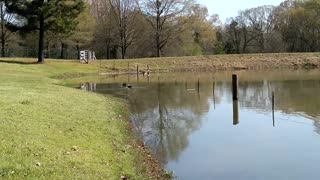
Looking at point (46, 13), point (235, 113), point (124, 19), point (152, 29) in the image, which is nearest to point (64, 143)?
point (235, 113)

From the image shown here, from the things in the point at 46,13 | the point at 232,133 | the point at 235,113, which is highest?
the point at 46,13

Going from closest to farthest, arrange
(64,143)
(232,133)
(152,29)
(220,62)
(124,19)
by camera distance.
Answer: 1. (64,143)
2. (232,133)
3. (220,62)
4. (124,19)
5. (152,29)

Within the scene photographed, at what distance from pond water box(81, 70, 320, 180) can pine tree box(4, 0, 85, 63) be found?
23.3m

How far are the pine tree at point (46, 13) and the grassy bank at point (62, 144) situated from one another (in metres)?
34.0

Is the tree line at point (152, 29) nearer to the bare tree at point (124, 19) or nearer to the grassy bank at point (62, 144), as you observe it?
the bare tree at point (124, 19)

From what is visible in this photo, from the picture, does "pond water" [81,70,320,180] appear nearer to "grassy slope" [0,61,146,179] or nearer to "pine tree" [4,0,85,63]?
"grassy slope" [0,61,146,179]

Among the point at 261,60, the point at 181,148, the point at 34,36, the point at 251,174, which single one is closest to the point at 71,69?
the point at 34,36

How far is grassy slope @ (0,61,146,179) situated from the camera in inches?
370

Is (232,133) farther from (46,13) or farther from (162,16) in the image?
(162,16)

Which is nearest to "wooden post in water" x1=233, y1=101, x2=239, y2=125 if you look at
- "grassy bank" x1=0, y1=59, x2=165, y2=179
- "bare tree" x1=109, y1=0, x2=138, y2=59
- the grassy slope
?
the grassy slope

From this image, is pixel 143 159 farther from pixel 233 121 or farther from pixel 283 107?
pixel 283 107

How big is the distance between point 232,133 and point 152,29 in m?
69.8

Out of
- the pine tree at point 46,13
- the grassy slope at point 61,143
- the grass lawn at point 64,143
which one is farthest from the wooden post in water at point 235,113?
the pine tree at point 46,13

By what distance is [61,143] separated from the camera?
11.9m
